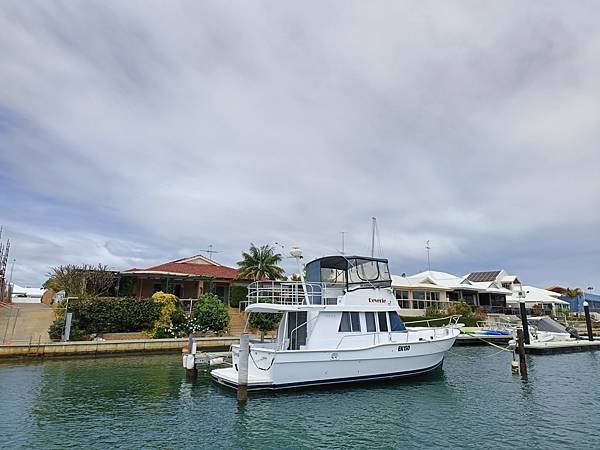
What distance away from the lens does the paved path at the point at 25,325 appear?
897 inches

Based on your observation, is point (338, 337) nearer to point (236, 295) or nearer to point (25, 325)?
point (236, 295)

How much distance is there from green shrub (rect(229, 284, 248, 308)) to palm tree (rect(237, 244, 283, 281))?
206 centimetres

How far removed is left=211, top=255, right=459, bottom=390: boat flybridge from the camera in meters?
13.5

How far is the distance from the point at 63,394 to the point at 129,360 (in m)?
7.27

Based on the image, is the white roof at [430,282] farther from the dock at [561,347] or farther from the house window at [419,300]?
the dock at [561,347]

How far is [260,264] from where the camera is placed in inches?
1476

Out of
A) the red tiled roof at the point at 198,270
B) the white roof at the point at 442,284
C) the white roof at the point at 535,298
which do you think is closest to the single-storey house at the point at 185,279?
the red tiled roof at the point at 198,270

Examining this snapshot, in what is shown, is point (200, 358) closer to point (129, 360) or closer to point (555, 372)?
point (129, 360)

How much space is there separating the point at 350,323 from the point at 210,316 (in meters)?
13.9

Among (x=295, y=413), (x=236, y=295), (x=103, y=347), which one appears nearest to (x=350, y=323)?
(x=295, y=413)

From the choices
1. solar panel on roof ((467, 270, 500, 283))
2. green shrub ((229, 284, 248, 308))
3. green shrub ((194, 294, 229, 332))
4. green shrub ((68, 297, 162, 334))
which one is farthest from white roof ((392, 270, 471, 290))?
green shrub ((68, 297, 162, 334))

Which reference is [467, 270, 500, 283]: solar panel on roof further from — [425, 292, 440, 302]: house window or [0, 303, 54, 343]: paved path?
[0, 303, 54, 343]: paved path

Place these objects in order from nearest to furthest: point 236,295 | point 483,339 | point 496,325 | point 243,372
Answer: point 243,372 → point 483,339 → point 496,325 → point 236,295

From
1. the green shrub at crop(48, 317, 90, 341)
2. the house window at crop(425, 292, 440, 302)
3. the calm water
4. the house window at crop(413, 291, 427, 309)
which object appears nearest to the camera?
the calm water
